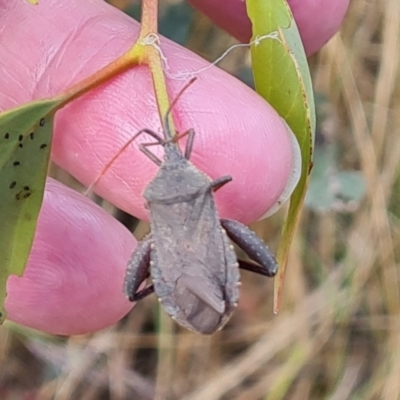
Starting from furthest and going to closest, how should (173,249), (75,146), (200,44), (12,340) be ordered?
(12,340) < (200,44) < (75,146) < (173,249)

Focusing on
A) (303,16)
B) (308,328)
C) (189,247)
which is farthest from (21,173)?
(308,328)

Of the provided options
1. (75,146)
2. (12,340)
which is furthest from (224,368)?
(75,146)

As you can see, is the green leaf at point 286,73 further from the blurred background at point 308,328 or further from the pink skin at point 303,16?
the blurred background at point 308,328

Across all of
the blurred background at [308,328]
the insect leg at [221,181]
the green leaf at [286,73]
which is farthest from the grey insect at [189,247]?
the blurred background at [308,328]

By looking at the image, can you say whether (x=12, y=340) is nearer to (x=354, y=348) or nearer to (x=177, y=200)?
(x=354, y=348)

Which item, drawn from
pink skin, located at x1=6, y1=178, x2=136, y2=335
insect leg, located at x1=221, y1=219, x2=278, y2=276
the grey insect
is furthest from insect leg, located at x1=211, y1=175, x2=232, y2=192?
pink skin, located at x1=6, y1=178, x2=136, y2=335

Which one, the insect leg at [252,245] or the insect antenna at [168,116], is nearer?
the insect antenna at [168,116]
